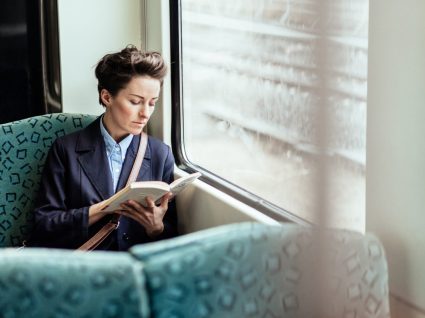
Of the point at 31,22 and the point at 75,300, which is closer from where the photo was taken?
the point at 75,300

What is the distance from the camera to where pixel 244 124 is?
1718mm

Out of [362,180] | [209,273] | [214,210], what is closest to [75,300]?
[209,273]

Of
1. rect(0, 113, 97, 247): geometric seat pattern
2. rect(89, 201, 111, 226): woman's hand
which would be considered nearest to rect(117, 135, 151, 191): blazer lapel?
rect(89, 201, 111, 226): woman's hand

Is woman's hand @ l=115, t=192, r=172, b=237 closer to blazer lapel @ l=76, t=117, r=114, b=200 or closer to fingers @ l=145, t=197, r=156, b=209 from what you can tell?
fingers @ l=145, t=197, r=156, b=209

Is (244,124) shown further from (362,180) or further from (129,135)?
(362,180)

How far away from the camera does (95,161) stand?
5.61 ft

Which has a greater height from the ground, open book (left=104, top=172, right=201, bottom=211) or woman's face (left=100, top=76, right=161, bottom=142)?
woman's face (left=100, top=76, right=161, bottom=142)

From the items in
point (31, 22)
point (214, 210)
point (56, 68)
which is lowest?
point (214, 210)

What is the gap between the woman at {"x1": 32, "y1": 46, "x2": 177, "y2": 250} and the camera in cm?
165

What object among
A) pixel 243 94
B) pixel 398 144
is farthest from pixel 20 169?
pixel 398 144

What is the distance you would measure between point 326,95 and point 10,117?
1.70 meters

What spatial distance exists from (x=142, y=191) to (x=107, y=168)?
21cm

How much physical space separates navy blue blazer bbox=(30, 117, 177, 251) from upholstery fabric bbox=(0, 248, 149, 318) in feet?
2.13

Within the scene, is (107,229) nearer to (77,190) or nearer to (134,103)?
(77,190)
